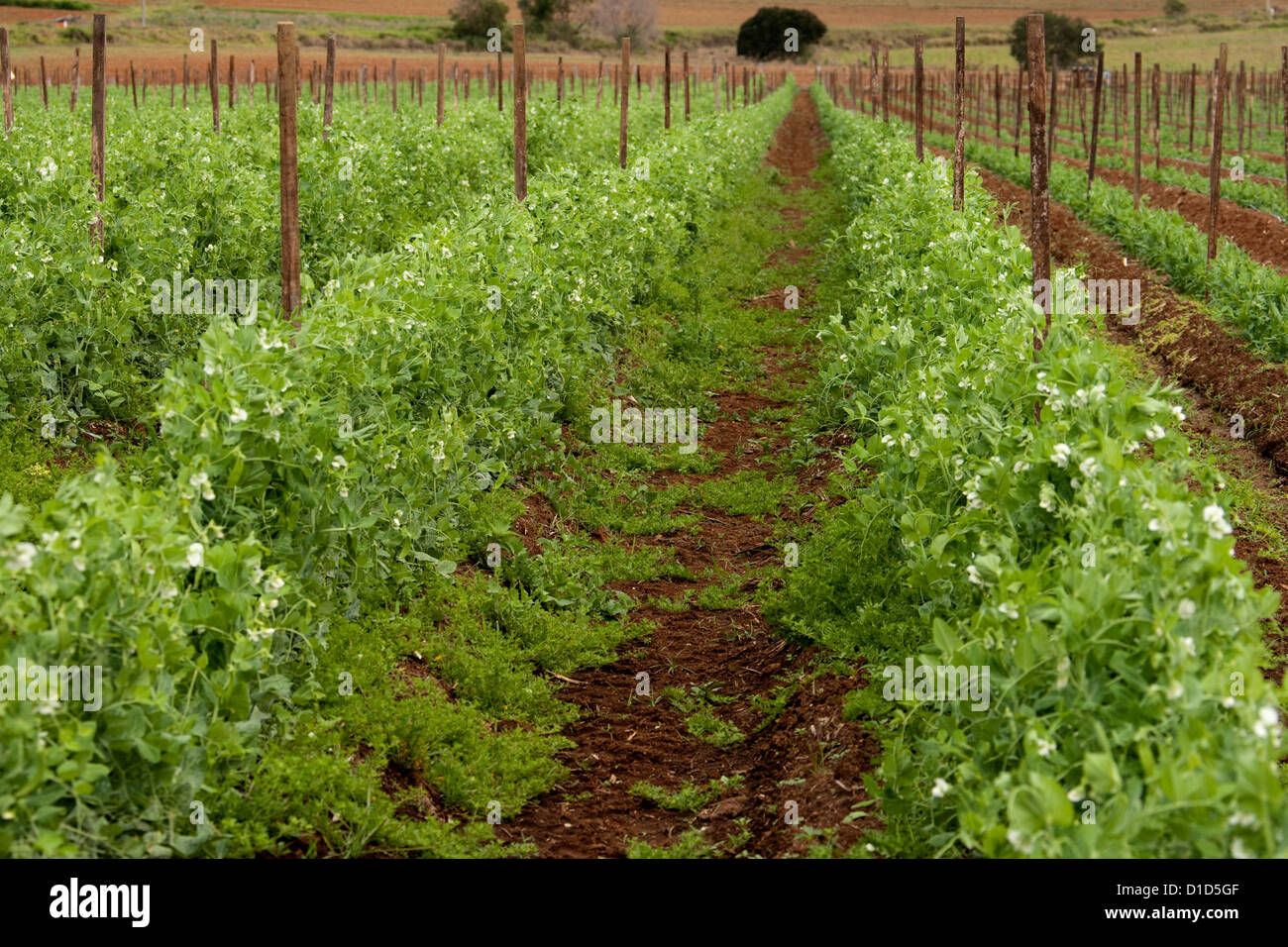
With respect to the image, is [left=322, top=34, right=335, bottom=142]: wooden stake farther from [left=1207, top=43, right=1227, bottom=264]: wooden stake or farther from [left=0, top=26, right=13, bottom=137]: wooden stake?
[left=1207, top=43, right=1227, bottom=264]: wooden stake

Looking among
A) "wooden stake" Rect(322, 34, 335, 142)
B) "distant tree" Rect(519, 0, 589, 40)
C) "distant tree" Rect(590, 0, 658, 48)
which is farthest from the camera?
"distant tree" Rect(590, 0, 658, 48)

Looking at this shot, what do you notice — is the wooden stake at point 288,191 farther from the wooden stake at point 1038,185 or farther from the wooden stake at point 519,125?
the wooden stake at point 519,125

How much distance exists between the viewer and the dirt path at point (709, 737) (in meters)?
4.95

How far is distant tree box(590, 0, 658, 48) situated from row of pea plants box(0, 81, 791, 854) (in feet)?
263

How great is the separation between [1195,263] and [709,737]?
1158cm

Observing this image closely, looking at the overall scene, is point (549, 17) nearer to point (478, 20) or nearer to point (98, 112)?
point (478, 20)

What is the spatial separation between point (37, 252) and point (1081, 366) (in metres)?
6.32

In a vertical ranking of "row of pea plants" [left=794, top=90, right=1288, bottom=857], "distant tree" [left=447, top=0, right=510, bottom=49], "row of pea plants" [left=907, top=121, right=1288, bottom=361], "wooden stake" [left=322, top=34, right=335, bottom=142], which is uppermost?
"distant tree" [left=447, top=0, right=510, bottom=49]

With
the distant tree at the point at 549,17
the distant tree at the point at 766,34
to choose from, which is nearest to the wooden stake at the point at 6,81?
the distant tree at the point at 549,17

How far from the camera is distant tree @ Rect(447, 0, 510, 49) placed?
76.0 meters

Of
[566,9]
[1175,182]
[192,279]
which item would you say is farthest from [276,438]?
[566,9]

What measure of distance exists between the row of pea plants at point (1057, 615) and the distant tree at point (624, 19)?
268 feet

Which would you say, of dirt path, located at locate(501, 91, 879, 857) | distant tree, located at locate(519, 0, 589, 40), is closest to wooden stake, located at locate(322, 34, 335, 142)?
dirt path, located at locate(501, 91, 879, 857)

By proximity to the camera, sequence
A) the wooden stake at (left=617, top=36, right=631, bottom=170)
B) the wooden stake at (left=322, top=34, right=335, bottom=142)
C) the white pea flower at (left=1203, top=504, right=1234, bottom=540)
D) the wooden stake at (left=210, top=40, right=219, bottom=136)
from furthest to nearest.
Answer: the wooden stake at (left=210, top=40, right=219, bottom=136), the wooden stake at (left=617, top=36, right=631, bottom=170), the wooden stake at (left=322, top=34, right=335, bottom=142), the white pea flower at (left=1203, top=504, right=1234, bottom=540)
